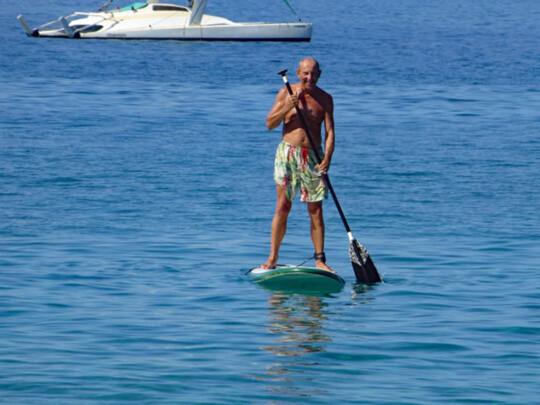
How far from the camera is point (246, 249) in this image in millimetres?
11641

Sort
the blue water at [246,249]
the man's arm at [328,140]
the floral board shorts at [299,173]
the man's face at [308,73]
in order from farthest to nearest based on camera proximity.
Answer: the floral board shorts at [299,173] < the man's arm at [328,140] < the man's face at [308,73] < the blue water at [246,249]

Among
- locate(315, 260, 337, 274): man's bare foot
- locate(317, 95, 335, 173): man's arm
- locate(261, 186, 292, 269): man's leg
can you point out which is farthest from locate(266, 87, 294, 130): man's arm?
locate(315, 260, 337, 274): man's bare foot

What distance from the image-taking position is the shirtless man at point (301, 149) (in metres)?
10.1

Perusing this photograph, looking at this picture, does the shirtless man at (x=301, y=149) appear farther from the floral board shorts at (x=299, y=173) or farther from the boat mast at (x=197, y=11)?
the boat mast at (x=197, y=11)

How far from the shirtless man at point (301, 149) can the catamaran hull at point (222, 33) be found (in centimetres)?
3518

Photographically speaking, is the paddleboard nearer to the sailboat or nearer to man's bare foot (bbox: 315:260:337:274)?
man's bare foot (bbox: 315:260:337:274)

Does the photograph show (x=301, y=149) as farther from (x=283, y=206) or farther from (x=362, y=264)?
(x=362, y=264)

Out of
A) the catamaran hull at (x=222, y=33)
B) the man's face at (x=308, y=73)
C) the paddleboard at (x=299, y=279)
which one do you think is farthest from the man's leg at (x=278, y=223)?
the catamaran hull at (x=222, y=33)

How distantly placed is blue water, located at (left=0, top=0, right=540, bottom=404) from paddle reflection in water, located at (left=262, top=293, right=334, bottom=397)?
25 mm

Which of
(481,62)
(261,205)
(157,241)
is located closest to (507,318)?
(157,241)

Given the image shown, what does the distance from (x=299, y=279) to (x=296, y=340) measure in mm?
1732

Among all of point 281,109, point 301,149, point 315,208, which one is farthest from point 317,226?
point 281,109

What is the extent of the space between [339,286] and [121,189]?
5581 mm

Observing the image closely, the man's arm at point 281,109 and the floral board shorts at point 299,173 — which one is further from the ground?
the man's arm at point 281,109
